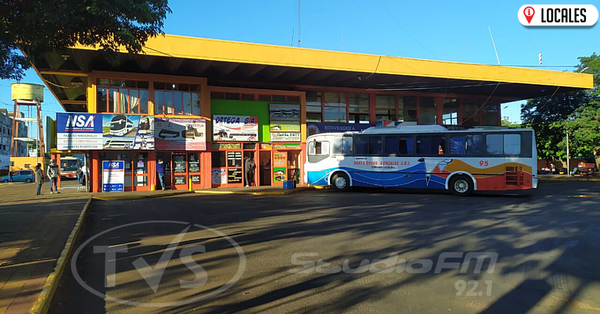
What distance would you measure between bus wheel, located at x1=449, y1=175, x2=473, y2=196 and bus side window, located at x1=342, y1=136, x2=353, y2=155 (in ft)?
17.2

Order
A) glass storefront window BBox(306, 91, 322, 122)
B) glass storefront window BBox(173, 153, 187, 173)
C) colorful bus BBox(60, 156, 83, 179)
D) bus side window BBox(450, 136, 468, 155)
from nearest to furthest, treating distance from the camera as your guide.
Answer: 1. bus side window BBox(450, 136, 468, 155)
2. glass storefront window BBox(173, 153, 187, 173)
3. glass storefront window BBox(306, 91, 322, 122)
4. colorful bus BBox(60, 156, 83, 179)

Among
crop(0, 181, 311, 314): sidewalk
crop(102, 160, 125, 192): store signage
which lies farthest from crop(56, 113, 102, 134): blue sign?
crop(0, 181, 311, 314): sidewalk

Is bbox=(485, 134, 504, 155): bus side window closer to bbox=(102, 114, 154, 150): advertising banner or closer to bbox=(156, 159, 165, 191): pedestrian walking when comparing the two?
bbox=(156, 159, 165, 191): pedestrian walking

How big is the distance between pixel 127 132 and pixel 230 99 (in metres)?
6.10

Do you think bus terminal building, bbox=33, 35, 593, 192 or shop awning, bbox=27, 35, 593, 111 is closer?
shop awning, bbox=27, 35, 593, 111

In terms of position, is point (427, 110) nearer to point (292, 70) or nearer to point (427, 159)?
point (427, 159)

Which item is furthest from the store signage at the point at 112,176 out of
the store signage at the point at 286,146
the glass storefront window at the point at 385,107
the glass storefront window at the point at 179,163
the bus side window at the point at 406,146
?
the glass storefront window at the point at 385,107

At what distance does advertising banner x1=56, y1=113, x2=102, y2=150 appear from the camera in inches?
759

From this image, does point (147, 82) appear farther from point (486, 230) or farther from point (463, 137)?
point (486, 230)

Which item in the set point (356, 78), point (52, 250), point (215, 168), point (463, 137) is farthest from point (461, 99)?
point (52, 250)

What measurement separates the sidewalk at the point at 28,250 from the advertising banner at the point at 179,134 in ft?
30.7

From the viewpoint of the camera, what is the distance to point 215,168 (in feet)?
75.0

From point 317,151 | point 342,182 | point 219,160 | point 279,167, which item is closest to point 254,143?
point 279,167

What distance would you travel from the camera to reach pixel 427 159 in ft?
61.2
